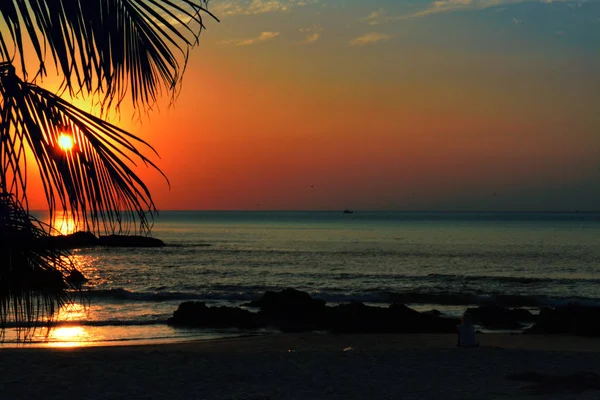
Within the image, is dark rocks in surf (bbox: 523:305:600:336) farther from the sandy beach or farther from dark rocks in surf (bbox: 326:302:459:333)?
the sandy beach

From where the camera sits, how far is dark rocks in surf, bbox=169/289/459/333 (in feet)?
68.1

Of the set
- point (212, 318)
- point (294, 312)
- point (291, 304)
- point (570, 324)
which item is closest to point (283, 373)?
point (212, 318)

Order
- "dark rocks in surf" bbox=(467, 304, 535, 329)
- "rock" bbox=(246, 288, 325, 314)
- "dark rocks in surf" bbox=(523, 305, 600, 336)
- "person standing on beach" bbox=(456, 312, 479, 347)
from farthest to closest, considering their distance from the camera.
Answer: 1. "rock" bbox=(246, 288, 325, 314)
2. "dark rocks in surf" bbox=(467, 304, 535, 329)
3. "dark rocks in surf" bbox=(523, 305, 600, 336)
4. "person standing on beach" bbox=(456, 312, 479, 347)

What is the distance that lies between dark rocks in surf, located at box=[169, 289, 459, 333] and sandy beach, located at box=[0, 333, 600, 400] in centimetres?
417

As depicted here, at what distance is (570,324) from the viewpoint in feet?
68.2

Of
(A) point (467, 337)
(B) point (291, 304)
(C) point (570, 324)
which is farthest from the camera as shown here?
(B) point (291, 304)

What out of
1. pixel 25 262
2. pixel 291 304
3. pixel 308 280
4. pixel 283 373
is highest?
pixel 25 262

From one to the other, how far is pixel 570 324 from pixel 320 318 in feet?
25.6

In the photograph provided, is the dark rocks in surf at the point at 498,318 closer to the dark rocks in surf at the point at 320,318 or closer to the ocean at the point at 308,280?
the dark rocks in surf at the point at 320,318

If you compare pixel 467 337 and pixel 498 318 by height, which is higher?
pixel 467 337

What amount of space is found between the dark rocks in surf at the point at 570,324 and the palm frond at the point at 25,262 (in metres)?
20.3

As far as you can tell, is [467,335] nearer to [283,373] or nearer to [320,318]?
[283,373]

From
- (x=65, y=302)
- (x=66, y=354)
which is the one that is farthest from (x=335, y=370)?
(x=65, y=302)

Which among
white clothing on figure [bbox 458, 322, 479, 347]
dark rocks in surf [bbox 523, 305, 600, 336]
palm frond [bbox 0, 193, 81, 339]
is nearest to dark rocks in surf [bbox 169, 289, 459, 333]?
dark rocks in surf [bbox 523, 305, 600, 336]
